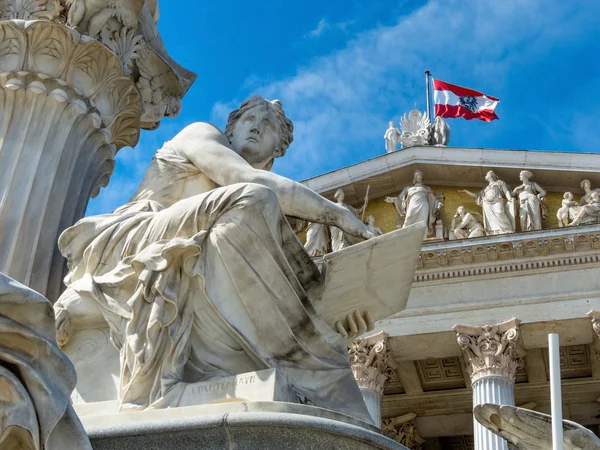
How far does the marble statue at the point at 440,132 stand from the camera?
32750mm

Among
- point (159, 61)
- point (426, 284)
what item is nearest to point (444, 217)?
point (426, 284)

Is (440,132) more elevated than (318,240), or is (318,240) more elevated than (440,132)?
(440,132)

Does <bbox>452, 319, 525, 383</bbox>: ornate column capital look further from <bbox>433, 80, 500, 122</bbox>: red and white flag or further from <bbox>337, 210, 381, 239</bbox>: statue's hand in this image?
<bbox>337, 210, 381, 239</bbox>: statue's hand

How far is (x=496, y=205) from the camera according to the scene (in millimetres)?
28953

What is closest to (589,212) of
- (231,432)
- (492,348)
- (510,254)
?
(510,254)

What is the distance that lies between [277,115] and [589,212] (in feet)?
76.9

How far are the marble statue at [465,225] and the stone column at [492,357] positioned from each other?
2834mm

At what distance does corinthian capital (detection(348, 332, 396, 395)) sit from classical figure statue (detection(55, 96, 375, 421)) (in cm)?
2122

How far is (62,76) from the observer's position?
578 cm

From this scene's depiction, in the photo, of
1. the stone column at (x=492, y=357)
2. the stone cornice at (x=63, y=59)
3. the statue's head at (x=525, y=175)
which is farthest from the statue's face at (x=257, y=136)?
the statue's head at (x=525, y=175)

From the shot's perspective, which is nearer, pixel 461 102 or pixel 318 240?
pixel 318 240

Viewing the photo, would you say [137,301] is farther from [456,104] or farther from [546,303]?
[456,104]

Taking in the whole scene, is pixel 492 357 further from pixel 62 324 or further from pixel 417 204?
pixel 62 324

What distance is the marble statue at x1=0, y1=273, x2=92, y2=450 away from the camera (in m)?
3.01
